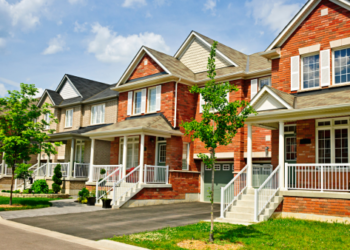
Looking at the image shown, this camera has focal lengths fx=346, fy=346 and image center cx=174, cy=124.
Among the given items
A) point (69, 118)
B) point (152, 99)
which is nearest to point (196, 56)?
point (152, 99)

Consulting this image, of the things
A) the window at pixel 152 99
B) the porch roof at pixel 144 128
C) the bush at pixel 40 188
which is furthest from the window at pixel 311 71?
the bush at pixel 40 188

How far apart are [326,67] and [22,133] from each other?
14.3 m

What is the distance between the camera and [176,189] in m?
19.7

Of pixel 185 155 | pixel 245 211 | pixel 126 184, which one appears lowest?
pixel 245 211

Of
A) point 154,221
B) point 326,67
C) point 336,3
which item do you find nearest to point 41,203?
point 154,221

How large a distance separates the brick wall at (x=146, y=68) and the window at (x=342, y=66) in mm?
10467

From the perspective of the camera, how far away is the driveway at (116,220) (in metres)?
11.4

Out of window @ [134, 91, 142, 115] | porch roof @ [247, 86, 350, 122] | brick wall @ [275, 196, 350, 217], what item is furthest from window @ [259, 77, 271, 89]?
window @ [134, 91, 142, 115]

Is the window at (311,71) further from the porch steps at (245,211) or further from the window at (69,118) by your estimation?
the window at (69,118)

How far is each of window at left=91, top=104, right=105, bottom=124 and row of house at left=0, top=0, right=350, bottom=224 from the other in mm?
123

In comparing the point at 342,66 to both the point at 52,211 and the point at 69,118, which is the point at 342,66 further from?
the point at 69,118

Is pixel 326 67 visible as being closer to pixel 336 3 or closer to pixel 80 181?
pixel 336 3

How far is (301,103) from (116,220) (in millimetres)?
8664

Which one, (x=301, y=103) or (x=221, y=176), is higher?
(x=301, y=103)
